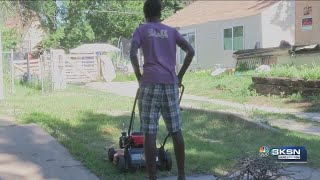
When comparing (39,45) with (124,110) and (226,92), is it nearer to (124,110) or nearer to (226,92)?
(226,92)

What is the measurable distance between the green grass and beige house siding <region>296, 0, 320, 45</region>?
12690mm

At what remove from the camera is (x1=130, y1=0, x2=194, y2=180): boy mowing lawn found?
4613 millimetres

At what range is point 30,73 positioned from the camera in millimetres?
19672

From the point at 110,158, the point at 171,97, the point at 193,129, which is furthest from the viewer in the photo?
the point at 193,129

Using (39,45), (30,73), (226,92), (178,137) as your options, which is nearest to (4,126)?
(178,137)

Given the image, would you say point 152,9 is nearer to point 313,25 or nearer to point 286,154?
point 286,154

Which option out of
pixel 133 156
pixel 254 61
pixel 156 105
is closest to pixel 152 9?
pixel 156 105

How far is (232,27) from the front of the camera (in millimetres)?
24422

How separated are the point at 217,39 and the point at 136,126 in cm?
1791

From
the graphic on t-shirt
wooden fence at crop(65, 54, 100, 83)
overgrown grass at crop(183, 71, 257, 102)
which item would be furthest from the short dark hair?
wooden fence at crop(65, 54, 100, 83)

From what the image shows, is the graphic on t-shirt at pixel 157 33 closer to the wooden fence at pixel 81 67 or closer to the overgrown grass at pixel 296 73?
the overgrown grass at pixel 296 73

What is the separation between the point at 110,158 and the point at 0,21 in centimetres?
1276

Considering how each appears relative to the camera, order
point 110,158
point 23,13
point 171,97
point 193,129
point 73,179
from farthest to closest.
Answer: point 23,13, point 193,129, point 110,158, point 73,179, point 171,97

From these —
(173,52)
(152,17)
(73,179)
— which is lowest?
(73,179)
